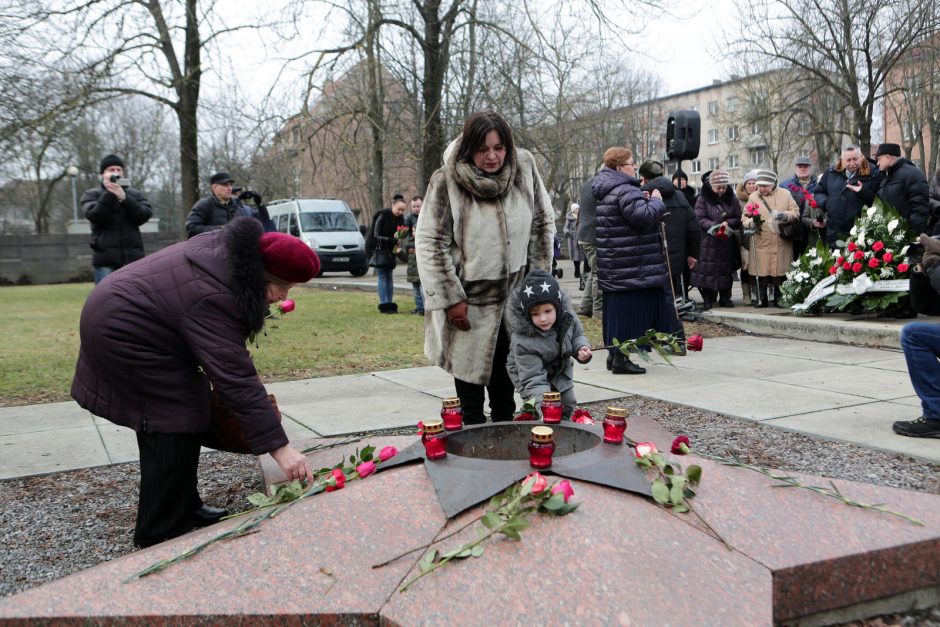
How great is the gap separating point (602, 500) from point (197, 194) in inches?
697

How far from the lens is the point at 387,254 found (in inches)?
459

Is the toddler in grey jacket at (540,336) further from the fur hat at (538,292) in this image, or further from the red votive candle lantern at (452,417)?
the red votive candle lantern at (452,417)

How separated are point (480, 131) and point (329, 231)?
806 inches

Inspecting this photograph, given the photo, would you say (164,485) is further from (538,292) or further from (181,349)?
(538,292)

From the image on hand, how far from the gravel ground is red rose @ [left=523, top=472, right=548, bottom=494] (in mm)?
1238

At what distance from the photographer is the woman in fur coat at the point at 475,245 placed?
390 cm

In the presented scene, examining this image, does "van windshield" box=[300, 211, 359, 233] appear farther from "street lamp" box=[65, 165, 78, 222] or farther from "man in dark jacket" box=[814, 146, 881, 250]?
"man in dark jacket" box=[814, 146, 881, 250]

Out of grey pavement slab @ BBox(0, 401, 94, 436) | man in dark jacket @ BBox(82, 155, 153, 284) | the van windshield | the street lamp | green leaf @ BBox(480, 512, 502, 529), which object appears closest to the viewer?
green leaf @ BBox(480, 512, 502, 529)

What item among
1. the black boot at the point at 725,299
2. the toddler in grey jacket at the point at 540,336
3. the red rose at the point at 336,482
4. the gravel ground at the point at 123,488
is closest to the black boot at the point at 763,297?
the black boot at the point at 725,299

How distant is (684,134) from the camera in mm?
9258

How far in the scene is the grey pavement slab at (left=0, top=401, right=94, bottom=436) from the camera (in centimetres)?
→ 548

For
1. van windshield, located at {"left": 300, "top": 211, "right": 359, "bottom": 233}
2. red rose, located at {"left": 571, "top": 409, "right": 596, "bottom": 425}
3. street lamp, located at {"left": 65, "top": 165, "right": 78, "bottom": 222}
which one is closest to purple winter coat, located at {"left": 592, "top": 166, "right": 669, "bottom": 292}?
red rose, located at {"left": 571, "top": 409, "right": 596, "bottom": 425}

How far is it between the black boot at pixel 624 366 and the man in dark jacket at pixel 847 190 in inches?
158

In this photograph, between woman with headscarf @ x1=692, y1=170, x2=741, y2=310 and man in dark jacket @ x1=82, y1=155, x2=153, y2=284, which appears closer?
man in dark jacket @ x1=82, y1=155, x2=153, y2=284
